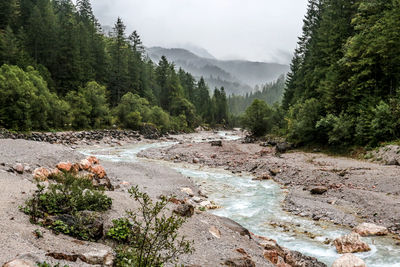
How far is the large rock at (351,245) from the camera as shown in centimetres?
805

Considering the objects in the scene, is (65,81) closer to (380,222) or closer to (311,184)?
(311,184)

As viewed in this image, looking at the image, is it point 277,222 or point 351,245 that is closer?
point 351,245

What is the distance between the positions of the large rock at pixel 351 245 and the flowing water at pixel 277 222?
16 centimetres

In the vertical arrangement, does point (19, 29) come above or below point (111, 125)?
above

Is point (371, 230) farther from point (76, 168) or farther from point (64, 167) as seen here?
point (64, 167)

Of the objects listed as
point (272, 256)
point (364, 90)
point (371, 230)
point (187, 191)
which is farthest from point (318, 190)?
point (364, 90)

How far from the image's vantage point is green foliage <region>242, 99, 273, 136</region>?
2022 inches

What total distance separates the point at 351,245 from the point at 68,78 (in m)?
56.3

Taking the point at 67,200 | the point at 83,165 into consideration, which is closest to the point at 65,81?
the point at 83,165

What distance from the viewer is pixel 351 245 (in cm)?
812

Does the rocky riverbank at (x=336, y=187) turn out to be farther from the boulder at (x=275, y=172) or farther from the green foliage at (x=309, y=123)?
the green foliage at (x=309, y=123)

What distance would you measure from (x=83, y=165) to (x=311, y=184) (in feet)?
46.3

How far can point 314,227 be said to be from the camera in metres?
10.2

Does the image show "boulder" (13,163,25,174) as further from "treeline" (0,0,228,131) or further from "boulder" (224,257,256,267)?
"treeline" (0,0,228,131)
